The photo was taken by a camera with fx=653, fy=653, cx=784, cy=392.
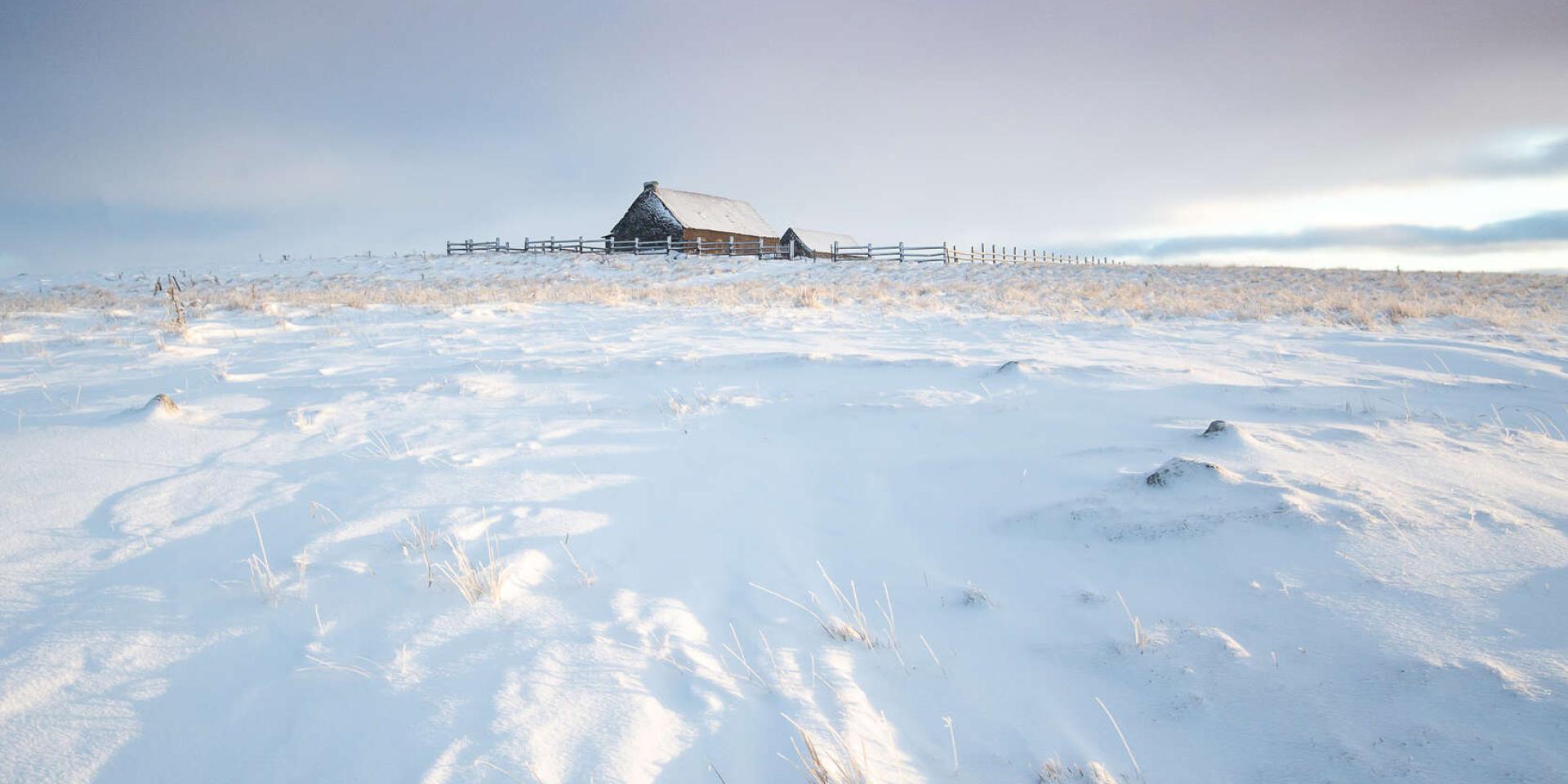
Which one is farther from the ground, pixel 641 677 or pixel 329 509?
pixel 329 509

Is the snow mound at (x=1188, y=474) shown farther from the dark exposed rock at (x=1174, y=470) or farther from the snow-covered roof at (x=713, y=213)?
the snow-covered roof at (x=713, y=213)

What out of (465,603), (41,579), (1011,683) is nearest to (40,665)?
(41,579)

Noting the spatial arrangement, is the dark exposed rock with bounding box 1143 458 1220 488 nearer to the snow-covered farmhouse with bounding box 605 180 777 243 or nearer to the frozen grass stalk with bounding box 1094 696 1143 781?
the frozen grass stalk with bounding box 1094 696 1143 781

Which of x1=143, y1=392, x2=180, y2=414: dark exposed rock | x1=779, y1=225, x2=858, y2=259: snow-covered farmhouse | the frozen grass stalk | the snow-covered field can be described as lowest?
the frozen grass stalk

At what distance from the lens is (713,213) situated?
137ft

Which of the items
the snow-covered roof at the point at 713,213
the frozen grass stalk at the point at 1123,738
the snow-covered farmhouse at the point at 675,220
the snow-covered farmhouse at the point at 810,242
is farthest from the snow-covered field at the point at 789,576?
the snow-covered farmhouse at the point at 810,242

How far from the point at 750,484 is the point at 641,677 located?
5.56 feet

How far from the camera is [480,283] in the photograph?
23.9m

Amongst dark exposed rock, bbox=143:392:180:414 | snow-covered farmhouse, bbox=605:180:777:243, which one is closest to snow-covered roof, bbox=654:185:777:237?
snow-covered farmhouse, bbox=605:180:777:243

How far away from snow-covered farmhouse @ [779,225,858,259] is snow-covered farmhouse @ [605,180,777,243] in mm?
3485

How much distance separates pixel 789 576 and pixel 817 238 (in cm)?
4459

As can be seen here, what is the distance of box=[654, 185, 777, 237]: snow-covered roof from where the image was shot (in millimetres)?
38812

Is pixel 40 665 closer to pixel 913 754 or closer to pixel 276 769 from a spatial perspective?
pixel 276 769

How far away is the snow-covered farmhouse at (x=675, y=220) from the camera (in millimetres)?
38000
